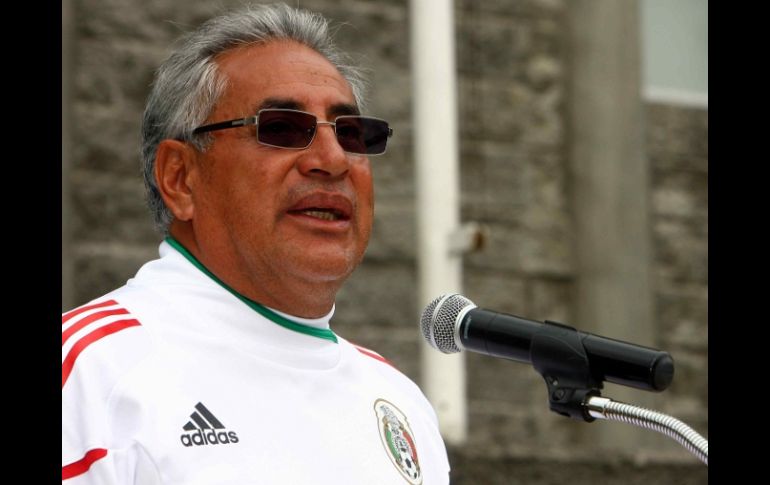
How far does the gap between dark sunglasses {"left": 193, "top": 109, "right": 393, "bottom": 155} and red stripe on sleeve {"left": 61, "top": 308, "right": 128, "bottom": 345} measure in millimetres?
511

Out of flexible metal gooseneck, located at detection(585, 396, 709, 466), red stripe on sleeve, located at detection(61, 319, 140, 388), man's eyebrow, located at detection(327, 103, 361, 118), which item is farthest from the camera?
man's eyebrow, located at detection(327, 103, 361, 118)

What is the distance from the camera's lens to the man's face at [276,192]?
2.82 m

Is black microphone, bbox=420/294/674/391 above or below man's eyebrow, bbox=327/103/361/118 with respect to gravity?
below

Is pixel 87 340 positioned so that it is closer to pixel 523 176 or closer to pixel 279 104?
pixel 279 104

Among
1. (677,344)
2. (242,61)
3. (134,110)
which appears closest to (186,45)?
(242,61)

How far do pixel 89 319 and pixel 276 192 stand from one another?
0.52 meters

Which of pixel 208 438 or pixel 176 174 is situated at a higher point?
pixel 176 174

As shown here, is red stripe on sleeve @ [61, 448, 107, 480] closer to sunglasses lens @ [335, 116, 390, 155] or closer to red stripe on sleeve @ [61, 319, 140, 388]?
red stripe on sleeve @ [61, 319, 140, 388]

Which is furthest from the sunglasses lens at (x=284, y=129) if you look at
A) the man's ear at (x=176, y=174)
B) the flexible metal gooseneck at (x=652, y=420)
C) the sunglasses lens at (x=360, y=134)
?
the flexible metal gooseneck at (x=652, y=420)

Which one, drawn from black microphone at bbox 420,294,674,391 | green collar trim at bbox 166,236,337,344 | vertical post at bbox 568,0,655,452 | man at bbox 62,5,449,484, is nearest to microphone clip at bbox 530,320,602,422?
black microphone at bbox 420,294,674,391

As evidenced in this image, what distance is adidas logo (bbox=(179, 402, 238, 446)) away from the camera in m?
Answer: 2.41

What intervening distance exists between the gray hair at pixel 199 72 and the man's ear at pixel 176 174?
0.03 meters

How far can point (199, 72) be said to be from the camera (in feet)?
9.82

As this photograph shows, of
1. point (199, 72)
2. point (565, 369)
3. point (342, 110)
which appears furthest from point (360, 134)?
point (565, 369)
